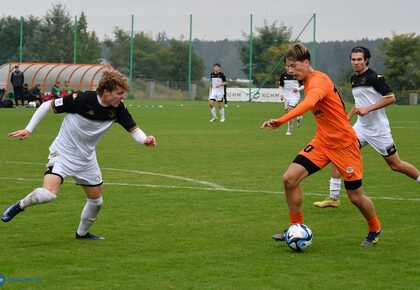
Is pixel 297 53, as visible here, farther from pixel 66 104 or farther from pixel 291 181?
pixel 66 104

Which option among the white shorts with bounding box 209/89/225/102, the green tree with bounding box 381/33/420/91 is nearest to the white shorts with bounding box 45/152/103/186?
the white shorts with bounding box 209/89/225/102

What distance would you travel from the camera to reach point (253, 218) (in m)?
10.3

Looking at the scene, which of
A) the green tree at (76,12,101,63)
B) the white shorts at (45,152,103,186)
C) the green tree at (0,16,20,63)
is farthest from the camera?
the green tree at (0,16,20,63)

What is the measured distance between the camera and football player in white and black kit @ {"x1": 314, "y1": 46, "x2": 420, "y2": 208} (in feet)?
36.8

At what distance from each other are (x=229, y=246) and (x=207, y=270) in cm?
117

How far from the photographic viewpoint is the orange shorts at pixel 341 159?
28.2 ft

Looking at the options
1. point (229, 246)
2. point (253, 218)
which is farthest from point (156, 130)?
point (229, 246)

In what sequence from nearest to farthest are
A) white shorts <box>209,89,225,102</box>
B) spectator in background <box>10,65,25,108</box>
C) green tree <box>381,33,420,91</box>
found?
white shorts <box>209,89,225,102</box>, spectator in background <box>10,65,25,108</box>, green tree <box>381,33,420,91</box>

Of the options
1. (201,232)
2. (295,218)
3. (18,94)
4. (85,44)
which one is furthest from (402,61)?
(295,218)

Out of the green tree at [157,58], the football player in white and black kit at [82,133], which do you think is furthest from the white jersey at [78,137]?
the green tree at [157,58]

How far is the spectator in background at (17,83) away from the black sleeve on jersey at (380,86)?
3204 cm

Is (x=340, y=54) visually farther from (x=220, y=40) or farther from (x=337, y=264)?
(x=337, y=264)

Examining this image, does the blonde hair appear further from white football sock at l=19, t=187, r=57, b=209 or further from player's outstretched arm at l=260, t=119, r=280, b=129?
player's outstretched arm at l=260, t=119, r=280, b=129

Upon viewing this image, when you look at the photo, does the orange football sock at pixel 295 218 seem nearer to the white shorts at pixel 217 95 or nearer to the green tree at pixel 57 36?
the white shorts at pixel 217 95
